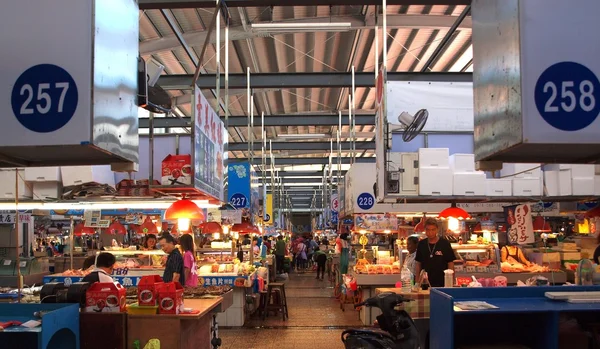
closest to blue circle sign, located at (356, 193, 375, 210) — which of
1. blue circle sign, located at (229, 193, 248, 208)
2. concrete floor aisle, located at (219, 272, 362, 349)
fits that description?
concrete floor aisle, located at (219, 272, 362, 349)

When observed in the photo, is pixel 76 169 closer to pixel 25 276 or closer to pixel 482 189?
pixel 25 276

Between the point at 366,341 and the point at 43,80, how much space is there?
3.12 metres

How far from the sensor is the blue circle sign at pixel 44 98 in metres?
2.87

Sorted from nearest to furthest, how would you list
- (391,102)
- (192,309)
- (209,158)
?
1. (192,309)
2. (209,158)
3. (391,102)

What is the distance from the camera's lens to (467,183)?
10664 millimetres

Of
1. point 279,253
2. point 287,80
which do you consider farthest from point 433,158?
point 279,253

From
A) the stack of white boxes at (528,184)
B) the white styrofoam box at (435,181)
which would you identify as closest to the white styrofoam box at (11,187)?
the white styrofoam box at (435,181)

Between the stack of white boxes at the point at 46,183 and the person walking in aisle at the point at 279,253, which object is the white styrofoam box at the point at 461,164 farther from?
the person walking in aisle at the point at 279,253

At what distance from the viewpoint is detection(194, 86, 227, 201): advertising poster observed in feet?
22.8

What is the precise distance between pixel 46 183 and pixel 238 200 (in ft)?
19.6

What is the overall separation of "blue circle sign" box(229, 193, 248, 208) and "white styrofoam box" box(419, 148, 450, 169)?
5728 millimetres

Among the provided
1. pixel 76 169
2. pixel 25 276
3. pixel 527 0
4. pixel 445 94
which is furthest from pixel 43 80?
pixel 25 276

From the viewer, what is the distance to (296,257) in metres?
33.9

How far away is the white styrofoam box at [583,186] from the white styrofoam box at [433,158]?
252cm
